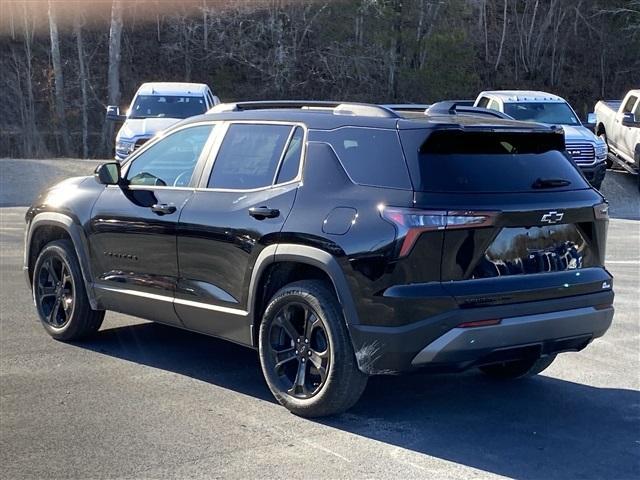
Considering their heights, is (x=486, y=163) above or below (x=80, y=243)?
above

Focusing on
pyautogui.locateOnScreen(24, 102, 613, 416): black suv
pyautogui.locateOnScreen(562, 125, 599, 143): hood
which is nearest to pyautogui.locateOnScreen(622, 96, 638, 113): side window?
pyautogui.locateOnScreen(562, 125, 599, 143): hood

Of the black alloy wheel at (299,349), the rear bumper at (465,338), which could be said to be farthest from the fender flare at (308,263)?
the black alloy wheel at (299,349)

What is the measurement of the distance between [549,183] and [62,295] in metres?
4.05

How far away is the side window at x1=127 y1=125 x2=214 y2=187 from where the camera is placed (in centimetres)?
644

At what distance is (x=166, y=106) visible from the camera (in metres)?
19.6

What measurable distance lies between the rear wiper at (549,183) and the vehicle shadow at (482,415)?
147cm

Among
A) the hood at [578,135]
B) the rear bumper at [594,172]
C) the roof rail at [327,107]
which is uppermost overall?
the roof rail at [327,107]

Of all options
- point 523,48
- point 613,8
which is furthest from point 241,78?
point 613,8

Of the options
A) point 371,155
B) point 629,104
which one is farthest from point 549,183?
point 629,104

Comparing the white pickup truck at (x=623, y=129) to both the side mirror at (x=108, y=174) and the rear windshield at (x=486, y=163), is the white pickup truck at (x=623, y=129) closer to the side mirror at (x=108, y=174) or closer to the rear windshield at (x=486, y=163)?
the rear windshield at (x=486, y=163)

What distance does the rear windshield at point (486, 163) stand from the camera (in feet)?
16.9

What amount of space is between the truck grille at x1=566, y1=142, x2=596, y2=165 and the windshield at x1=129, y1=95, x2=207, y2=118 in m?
7.81

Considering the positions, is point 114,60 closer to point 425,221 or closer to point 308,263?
point 308,263

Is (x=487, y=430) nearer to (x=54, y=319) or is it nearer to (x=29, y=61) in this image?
(x=54, y=319)
